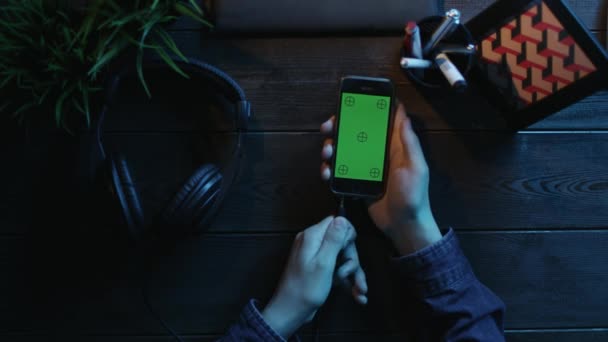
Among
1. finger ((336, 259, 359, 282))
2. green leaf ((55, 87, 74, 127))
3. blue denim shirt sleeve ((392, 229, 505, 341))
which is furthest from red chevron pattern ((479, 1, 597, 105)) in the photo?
green leaf ((55, 87, 74, 127))

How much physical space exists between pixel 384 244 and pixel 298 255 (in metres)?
0.16

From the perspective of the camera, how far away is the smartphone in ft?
2.29

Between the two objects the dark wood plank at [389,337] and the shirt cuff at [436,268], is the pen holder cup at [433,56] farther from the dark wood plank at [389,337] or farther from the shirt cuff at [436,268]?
the dark wood plank at [389,337]

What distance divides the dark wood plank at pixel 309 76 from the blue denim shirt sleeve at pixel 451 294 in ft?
0.71

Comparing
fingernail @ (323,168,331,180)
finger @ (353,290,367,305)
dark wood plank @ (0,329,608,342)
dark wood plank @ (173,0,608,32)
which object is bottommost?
dark wood plank @ (0,329,608,342)

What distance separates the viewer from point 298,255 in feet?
2.23

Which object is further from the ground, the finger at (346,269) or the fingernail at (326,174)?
the fingernail at (326,174)

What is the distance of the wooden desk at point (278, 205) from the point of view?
30.0 inches

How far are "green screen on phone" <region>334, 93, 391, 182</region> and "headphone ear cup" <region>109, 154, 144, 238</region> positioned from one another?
294 mm

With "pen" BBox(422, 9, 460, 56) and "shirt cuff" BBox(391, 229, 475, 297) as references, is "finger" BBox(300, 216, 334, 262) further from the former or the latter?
"pen" BBox(422, 9, 460, 56)

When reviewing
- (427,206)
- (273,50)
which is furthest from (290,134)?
(427,206)

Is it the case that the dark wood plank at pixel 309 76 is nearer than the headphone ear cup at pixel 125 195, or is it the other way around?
the headphone ear cup at pixel 125 195

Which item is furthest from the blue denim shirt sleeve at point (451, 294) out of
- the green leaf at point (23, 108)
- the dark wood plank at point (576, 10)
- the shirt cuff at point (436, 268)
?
the green leaf at point (23, 108)

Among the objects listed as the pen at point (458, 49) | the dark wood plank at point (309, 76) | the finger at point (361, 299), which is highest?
the pen at point (458, 49)
